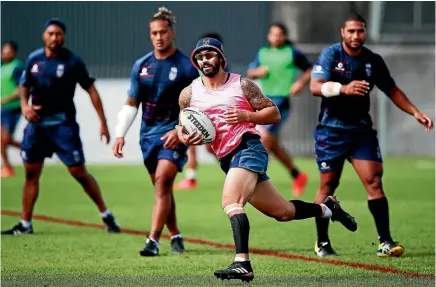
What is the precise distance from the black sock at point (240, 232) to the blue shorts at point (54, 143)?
4580mm

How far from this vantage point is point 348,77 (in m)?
11.5

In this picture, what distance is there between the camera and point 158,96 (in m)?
12.0

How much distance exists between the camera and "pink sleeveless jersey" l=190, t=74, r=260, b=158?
9.79 meters

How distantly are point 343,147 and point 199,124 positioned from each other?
2448 mm

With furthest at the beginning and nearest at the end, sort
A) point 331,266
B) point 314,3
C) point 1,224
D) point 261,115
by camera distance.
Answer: point 314,3 → point 1,224 → point 331,266 → point 261,115

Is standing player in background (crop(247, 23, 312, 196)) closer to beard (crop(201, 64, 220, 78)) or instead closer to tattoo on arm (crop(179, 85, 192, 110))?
tattoo on arm (crop(179, 85, 192, 110))

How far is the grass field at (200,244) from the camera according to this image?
9922 millimetres

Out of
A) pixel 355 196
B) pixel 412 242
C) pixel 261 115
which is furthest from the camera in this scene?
pixel 355 196

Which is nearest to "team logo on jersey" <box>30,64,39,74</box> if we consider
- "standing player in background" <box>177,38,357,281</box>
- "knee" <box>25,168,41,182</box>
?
"knee" <box>25,168,41,182</box>

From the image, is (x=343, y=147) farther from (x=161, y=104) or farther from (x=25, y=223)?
(x=25, y=223)

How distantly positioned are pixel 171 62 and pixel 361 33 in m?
1.99

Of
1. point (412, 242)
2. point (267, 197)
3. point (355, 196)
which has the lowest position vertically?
point (355, 196)

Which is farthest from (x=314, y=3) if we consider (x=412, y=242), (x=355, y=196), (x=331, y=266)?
(x=331, y=266)

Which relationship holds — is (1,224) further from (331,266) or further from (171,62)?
(331,266)
